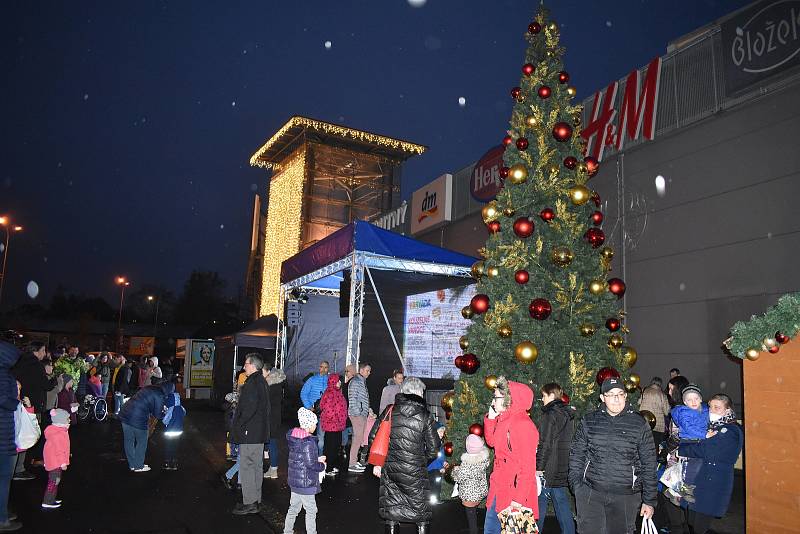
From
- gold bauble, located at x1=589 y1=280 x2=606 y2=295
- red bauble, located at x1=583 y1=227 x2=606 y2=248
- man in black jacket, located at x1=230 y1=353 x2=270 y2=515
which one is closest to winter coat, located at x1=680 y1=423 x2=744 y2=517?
gold bauble, located at x1=589 y1=280 x2=606 y2=295

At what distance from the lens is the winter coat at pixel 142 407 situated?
843 cm

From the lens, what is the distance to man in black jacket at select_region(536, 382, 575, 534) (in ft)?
17.2

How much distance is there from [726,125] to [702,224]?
194 cm

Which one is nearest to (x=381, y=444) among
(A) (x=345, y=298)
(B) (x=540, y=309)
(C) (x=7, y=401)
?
(B) (x=540, y=309)

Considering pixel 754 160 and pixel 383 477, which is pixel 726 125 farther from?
pixel 383 477

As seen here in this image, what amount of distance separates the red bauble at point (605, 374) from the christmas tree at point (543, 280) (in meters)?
0.01

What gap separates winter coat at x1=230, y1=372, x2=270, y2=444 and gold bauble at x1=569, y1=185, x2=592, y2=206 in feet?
14.8

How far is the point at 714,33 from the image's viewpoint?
11.1m

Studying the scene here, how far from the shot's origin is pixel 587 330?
6770 mm

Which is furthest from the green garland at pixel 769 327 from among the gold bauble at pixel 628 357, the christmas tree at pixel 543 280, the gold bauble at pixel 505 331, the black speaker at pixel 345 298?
the black speaker at pixel 345 298

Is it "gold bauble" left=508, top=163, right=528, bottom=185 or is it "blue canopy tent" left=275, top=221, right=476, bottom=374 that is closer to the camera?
"gold bauble" left=508, top=163, right=528, bottom=185

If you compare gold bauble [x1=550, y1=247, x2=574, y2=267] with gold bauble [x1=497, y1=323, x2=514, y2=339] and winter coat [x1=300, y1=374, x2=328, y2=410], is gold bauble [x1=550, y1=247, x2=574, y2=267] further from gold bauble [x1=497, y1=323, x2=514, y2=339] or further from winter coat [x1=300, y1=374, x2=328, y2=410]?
winter coat [x1=300, y1=374, x2=328, y2=410]

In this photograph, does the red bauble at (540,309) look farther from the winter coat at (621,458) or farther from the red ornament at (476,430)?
the winter coat at (621,458)

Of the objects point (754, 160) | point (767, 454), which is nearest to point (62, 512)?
point (767, 454)
